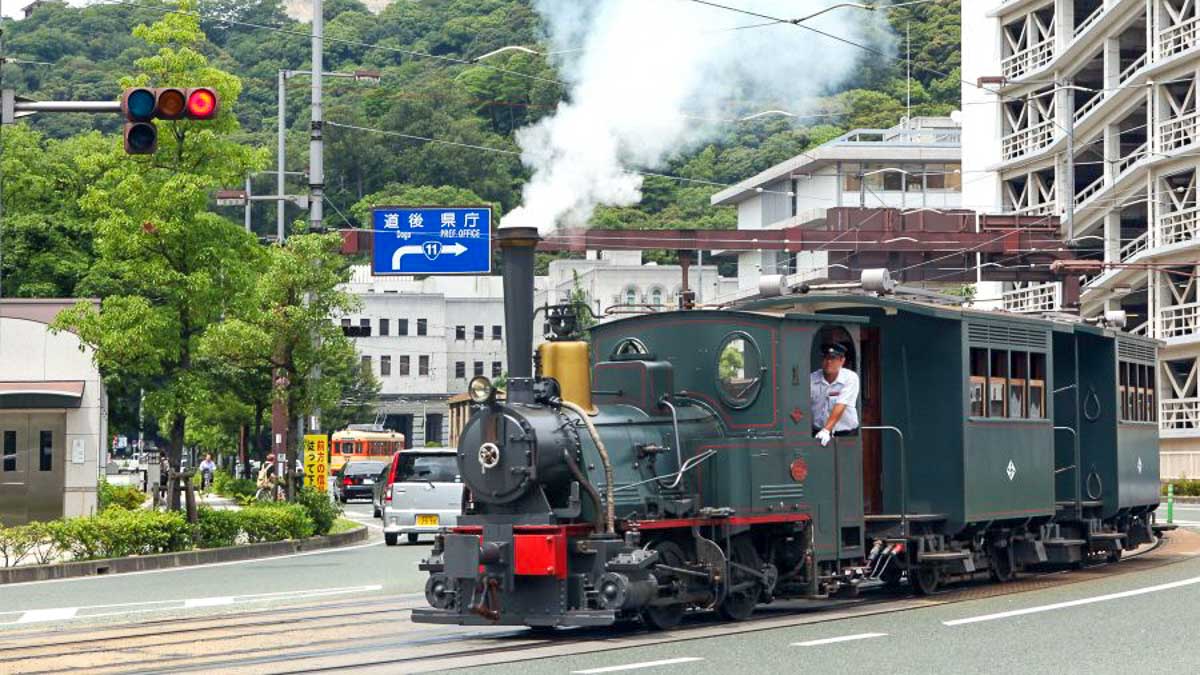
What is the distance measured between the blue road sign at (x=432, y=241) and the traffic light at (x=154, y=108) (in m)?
17.0

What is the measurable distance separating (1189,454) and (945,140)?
3266 centimetres

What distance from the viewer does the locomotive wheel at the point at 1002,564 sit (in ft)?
64.8

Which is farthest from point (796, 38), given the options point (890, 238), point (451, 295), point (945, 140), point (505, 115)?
point (451, 295)

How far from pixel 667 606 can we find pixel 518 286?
3107 mm

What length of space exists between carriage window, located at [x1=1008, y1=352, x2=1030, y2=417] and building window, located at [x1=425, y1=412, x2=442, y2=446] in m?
86.1

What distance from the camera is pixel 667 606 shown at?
48.2 feet

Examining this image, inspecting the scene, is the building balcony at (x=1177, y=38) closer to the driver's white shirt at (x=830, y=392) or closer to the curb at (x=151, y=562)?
the curb at (x=151, y=562)

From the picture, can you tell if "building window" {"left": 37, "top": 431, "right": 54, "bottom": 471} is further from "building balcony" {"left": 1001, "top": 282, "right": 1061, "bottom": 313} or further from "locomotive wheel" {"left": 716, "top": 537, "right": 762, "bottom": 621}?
"building balcony" {"left": 1001, "top": 282, "right": 1061, "bottom": 313}

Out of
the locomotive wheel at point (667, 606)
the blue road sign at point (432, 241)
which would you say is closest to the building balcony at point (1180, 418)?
the blue road sign at point (432, 241)

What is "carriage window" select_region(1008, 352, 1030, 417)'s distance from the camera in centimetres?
1923

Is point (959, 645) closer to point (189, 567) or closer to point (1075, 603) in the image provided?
point (1075, 603)

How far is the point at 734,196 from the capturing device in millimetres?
86188

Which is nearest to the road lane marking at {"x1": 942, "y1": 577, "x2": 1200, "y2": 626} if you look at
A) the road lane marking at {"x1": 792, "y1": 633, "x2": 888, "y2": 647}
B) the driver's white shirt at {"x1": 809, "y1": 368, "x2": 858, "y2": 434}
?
the road lane marking at {"x1": 792, "y1": 633, "x2": 888, "y2": 647}

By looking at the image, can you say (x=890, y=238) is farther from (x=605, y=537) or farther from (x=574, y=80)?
(x=605, y=537)
